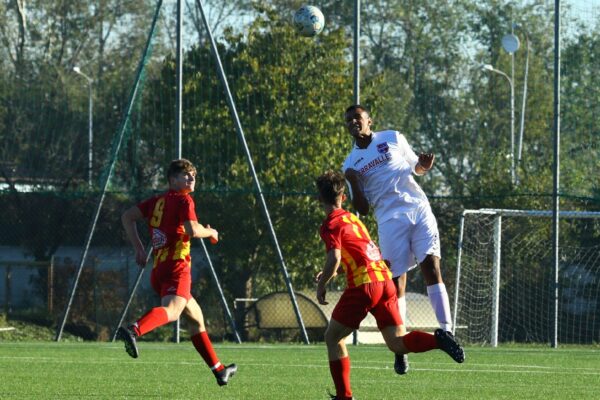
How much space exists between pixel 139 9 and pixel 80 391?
117ft

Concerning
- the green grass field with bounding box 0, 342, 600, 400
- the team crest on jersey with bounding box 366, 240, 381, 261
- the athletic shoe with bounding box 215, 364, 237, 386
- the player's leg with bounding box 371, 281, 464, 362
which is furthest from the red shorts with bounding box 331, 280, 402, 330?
the athletic shoe with bounding box 215, 364, 237, 386

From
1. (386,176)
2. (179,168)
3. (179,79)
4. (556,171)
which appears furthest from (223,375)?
(179,79)

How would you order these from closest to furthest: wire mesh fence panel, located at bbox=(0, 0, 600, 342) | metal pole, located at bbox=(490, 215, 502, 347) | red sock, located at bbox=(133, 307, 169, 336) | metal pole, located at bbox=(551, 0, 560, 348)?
1. red sock, located at bbox=(133, 307, 169, 336)
2. metal pole, located at bbox=(551, 0, 560, 348)
3. metal pole, located at bbox=(490, 215, 502, 347)
4. wire mesh fence panel, located at bbox=(0, 0, 600, 342)

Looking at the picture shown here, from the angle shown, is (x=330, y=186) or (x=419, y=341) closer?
(x=330, y=186)

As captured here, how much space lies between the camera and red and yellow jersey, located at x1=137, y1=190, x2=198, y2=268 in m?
9.77

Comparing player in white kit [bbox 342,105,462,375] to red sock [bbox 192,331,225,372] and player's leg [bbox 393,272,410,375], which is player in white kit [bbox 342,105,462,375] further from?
red sock [bbox 192,331,225,372]

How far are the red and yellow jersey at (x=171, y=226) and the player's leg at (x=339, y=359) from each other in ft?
5.61

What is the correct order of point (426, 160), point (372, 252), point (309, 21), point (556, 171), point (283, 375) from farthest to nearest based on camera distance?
point (309, 21) < point (556, 171) < point (283, 375) < point (426, 160) < point (372, 252)

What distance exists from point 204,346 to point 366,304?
2.01 m

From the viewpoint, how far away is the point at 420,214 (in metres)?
10.4

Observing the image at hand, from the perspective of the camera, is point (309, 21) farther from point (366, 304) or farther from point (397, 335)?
point (366, 304)

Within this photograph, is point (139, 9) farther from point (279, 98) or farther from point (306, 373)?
point (306, 373)

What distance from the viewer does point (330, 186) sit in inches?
329

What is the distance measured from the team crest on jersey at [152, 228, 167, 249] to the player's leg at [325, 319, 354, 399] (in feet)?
5.99
